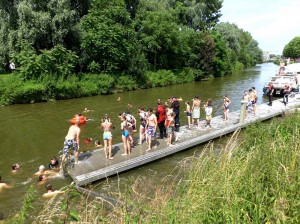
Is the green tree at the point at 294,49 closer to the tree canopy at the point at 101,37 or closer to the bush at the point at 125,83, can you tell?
the tree canopy at the point at 101,37

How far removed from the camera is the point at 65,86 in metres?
31.6

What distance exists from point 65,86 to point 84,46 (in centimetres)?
572

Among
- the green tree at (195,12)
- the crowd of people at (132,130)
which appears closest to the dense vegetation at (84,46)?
the green tree at (195,12)

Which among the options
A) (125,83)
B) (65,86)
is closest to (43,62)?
(65,86)

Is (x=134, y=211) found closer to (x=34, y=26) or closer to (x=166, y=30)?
(x=34, y=26)

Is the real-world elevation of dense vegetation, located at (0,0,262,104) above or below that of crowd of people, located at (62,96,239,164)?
above

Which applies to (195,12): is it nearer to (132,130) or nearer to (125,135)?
(132,130)

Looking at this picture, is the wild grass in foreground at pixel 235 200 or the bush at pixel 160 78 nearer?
the wild grass in foreground at pixel 235 200

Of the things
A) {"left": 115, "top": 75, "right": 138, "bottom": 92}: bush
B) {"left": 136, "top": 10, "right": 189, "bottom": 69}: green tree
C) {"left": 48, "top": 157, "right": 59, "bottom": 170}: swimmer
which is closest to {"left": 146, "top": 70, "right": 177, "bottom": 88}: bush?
{"left": 136, "top": 10, "right": 189, "bottom": 69}: green tree

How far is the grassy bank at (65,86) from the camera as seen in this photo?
28.8 meters

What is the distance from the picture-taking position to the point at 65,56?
32.3 meters

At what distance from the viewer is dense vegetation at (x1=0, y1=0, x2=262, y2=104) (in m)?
30.2

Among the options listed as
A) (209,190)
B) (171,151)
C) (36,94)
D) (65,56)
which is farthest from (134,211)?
(65,56)

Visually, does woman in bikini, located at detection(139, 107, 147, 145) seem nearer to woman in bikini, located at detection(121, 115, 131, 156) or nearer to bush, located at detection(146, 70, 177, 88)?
woman in bikini, located at detection(121, 115, 131, 156)
